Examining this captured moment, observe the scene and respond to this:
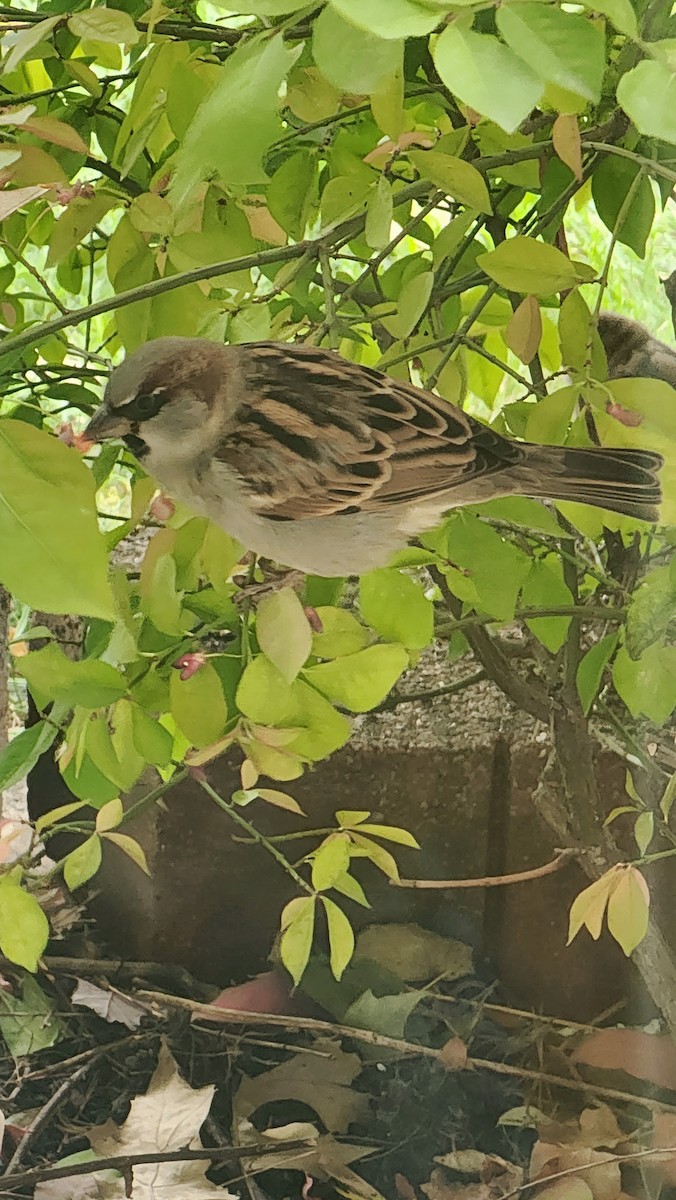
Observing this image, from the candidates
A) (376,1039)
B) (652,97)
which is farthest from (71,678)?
(652,97)

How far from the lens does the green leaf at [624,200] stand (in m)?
0.43

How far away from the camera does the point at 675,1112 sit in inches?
19.8

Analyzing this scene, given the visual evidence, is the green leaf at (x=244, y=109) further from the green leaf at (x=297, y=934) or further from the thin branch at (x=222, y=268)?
the green leaf at (x=297, y=934)

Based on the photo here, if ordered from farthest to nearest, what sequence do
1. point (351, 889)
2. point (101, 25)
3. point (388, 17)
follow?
point (351, 889)
point (101, 25)
point (388, 17)

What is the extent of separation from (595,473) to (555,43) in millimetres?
185

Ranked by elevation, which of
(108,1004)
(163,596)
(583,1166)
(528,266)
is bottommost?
(583,1166)

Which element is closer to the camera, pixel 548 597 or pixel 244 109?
pixel 244 109

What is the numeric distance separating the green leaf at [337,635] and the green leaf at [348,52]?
22cm

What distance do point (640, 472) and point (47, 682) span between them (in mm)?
306

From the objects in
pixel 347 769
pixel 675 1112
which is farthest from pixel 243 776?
pixel 675 1112

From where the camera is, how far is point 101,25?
398 millimetres

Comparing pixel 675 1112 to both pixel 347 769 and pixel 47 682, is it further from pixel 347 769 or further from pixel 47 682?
pixel 47 682

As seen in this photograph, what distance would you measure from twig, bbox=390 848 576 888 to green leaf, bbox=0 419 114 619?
0.25 metres

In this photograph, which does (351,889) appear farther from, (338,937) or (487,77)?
(487,77)
